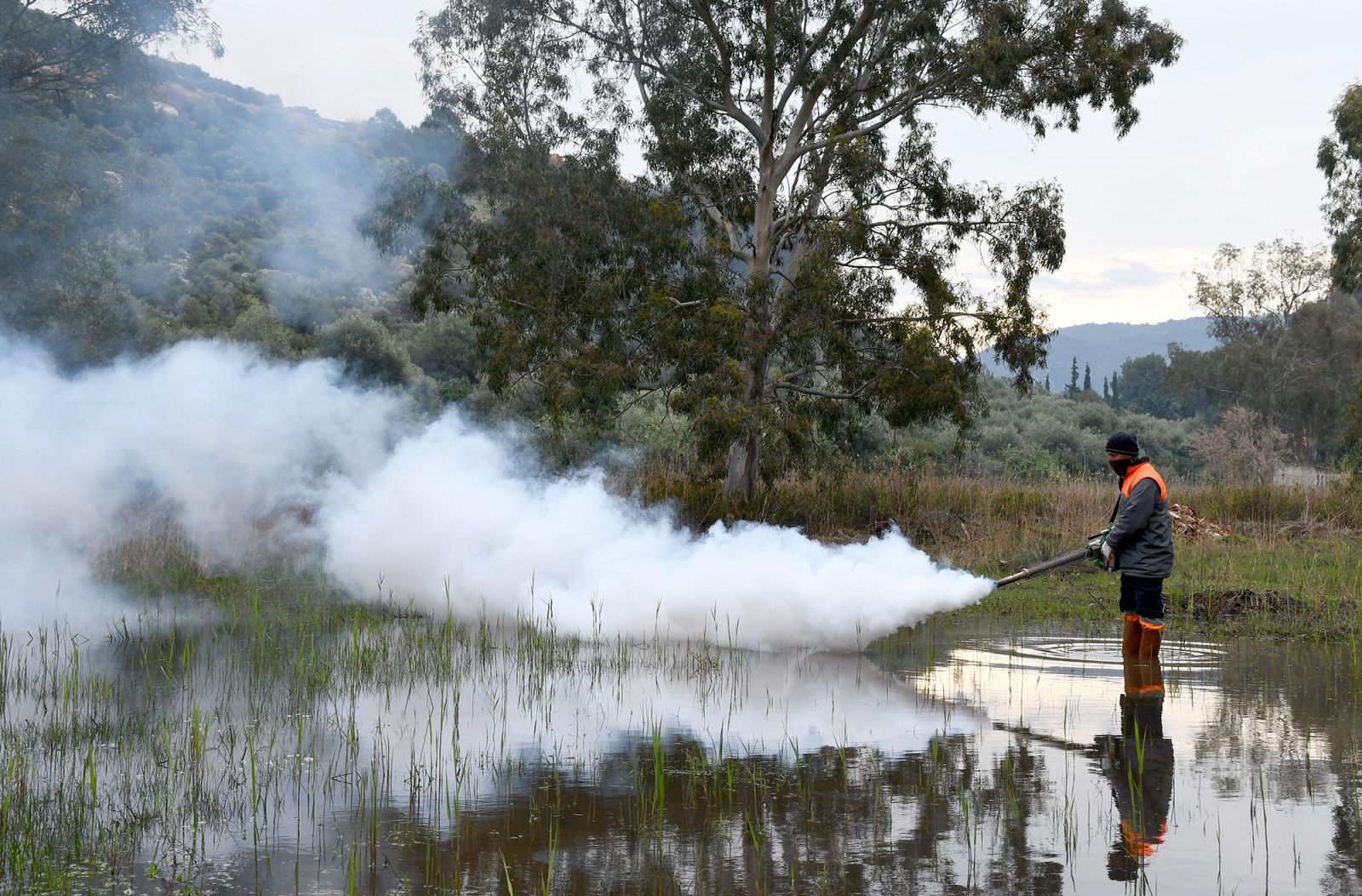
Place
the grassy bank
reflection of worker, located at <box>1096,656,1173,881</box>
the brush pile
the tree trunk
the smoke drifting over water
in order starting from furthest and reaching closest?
the tree trunk, the brush pile, the grassy bank, the smoke drifting over water, reflection of worker, located at <box>1096,656,1173,881</box>

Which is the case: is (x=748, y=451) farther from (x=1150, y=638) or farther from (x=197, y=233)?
(x=197, y=233)

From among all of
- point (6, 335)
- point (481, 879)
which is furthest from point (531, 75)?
point (481, 879)

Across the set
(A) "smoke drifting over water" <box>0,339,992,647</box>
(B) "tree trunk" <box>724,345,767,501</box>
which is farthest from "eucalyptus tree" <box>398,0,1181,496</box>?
(A) "smoke drifting over water" <box>0,339,992,647</box>

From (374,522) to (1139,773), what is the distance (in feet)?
33.3

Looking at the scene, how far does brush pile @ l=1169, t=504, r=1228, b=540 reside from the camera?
24.6m

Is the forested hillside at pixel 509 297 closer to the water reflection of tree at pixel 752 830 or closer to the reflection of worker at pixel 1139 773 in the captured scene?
the reflection of worker at pixel 1139 773

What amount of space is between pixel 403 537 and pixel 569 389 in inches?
456

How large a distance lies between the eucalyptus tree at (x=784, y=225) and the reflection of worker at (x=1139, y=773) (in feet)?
47.3

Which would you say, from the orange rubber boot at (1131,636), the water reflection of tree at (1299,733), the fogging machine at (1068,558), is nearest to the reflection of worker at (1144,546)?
the orange rubber boot at (1131,636)

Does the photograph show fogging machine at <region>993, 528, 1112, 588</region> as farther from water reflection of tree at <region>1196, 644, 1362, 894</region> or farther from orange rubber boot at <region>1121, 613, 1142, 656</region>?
water reflection of tree at <region>1196, 644, 1362, 894</region>

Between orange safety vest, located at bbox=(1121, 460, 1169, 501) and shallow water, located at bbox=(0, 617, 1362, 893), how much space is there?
63.0 inches

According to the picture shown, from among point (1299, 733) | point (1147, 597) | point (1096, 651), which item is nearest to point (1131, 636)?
point (1147, 597)

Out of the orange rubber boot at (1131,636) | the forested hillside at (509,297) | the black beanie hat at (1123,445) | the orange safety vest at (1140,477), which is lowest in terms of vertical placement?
the orange rubber boot at (1131,636)

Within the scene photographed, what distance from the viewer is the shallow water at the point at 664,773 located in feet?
19.7
